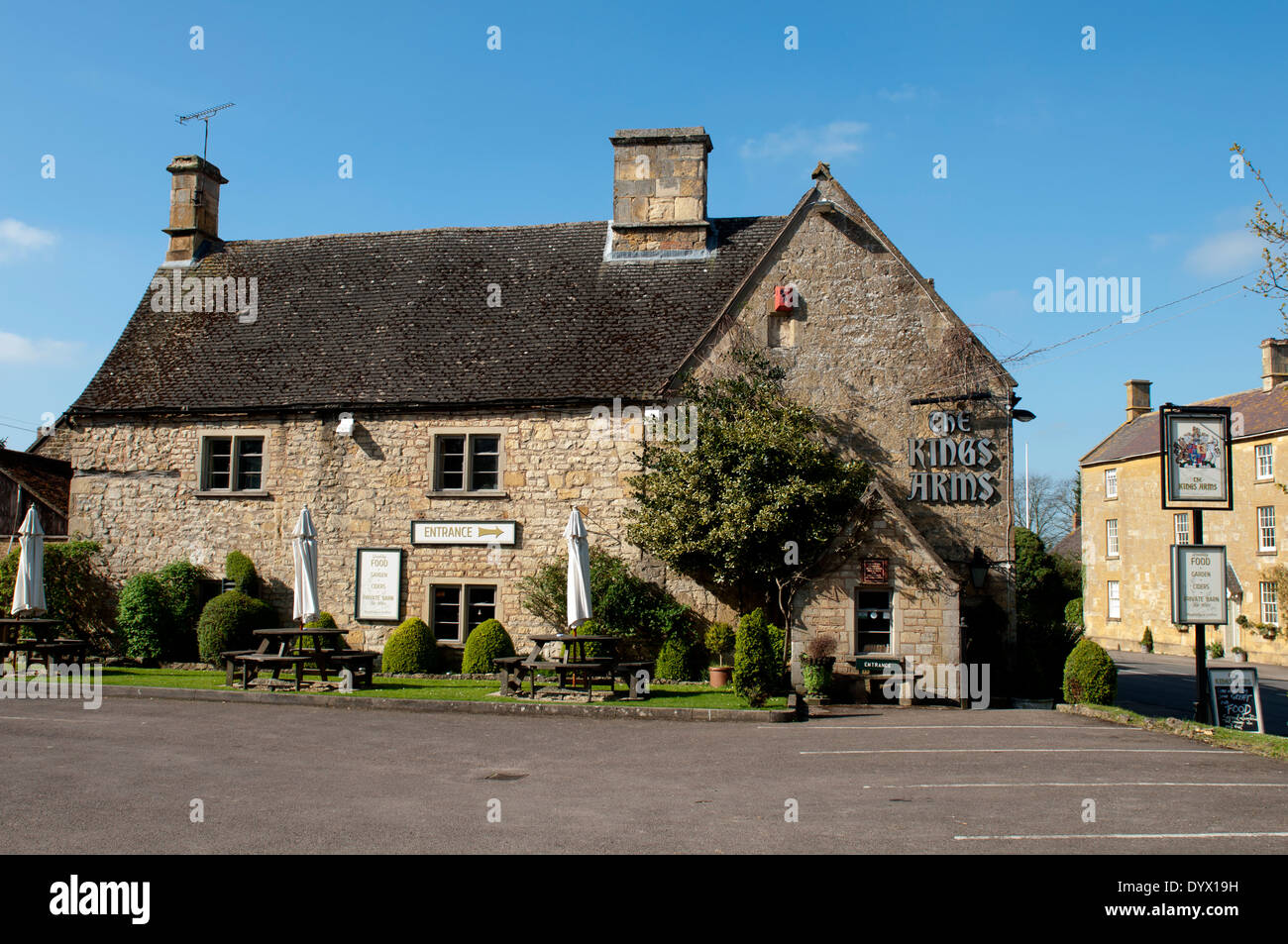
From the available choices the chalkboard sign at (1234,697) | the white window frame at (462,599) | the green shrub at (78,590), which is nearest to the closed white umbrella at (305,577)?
the white window frame at (462,599)

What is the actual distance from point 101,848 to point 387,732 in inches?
242

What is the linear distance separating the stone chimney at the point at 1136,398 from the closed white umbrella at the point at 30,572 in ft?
149

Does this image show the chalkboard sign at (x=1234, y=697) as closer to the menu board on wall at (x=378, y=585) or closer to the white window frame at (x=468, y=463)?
the white window frame at (x=468, y=463)

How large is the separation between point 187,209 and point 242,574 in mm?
10461

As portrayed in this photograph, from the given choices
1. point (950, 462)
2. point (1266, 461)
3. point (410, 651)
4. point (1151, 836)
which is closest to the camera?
point (1151, 836)

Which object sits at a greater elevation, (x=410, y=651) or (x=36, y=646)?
(x=36, y=646)

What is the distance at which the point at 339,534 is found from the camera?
71.4 feet

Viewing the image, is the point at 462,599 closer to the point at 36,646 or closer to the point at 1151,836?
the point at 36,646

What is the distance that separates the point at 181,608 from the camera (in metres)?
21.5

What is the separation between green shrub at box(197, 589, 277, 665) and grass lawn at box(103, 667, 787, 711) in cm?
52

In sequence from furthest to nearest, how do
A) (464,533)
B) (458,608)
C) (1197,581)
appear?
1. (458,608)
2. (464,533)
3. (1197,581)

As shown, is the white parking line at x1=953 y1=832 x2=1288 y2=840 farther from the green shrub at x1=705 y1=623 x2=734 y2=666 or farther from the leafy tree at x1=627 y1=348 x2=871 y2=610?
the green shrub at x1=705 y1=623 x2=734 y2=666

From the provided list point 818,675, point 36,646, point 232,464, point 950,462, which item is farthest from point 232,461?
point 950,462
